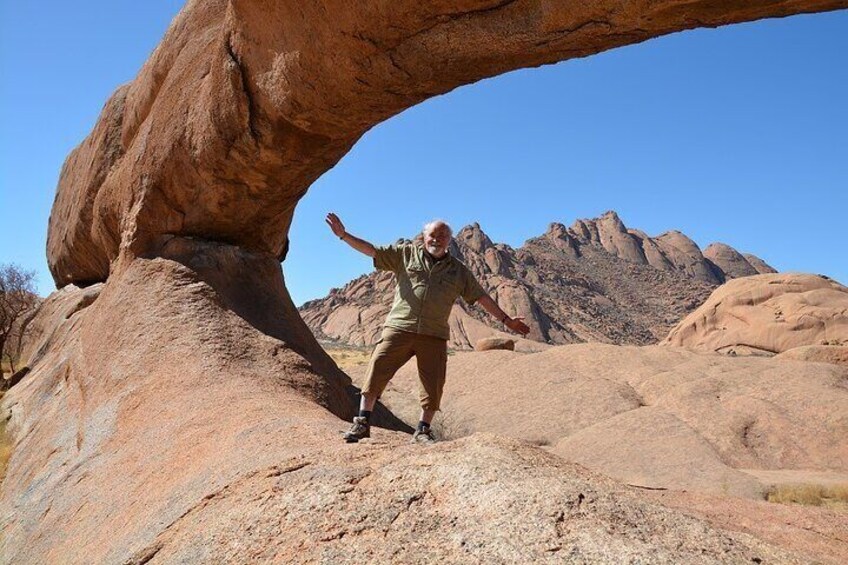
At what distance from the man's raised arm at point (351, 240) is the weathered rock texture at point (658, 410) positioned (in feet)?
14.7

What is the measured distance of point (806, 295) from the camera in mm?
23531

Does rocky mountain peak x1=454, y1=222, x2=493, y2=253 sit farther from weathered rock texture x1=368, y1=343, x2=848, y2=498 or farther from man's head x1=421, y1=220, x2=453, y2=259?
man's head x1=421, y1=220, x2=453, y2=259

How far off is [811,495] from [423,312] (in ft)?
16.4

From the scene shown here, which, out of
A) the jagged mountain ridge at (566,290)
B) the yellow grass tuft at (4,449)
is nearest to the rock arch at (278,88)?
the yellow grass tuft at (4,449)

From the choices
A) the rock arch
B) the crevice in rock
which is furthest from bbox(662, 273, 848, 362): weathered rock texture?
the crevice in rock

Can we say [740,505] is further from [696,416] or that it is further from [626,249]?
[626,249]

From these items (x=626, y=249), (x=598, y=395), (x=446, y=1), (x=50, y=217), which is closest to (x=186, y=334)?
(x=446, y=1)

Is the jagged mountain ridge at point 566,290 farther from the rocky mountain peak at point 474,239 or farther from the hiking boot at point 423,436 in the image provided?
the hiking boot at point 423,436

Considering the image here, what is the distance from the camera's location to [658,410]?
32.6 ft

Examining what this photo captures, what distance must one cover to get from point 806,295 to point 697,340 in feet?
14.3

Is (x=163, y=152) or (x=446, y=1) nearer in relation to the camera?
(x=446, y=1)

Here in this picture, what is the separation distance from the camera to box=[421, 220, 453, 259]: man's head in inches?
179

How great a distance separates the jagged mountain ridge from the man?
2690 cm

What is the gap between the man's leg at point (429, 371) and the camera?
4.61 meters
